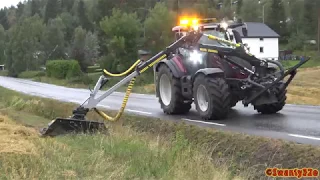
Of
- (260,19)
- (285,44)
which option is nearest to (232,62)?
(285,44)

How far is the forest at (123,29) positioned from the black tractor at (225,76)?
43.1 metres

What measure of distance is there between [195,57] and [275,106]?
8.23ft

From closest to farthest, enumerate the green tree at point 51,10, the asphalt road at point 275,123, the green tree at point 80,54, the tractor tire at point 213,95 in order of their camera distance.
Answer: the asphalt road at point 275,123 < the tractor tire at point 213,95 < the green tree at point 80,54 < the green tree at point 51,10

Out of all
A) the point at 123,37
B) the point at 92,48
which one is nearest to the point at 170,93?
the point at 123,37

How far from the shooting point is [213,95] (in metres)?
12.0

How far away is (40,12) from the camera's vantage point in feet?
448

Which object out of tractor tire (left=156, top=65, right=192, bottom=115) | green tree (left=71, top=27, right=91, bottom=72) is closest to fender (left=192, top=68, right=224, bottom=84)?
tractor tire (left=156, top=65, right=192, bottom=115)

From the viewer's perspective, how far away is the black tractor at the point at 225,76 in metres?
12.1

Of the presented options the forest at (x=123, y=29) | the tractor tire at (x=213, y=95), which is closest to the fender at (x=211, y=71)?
the tractor tire at (x=213, y=95)

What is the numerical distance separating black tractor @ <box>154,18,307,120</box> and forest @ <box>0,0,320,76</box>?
43.1 m

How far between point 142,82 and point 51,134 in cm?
3022

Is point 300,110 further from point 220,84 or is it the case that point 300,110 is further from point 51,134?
point 51,134

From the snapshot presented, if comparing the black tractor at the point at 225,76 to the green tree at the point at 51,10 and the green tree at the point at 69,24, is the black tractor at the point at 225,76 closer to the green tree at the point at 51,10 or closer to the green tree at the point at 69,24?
the green tree at the point at 69,24

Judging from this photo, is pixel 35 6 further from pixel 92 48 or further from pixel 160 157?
A: pixel 160 157
